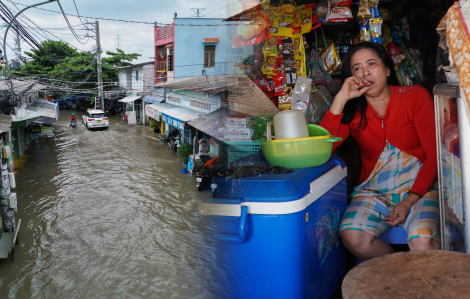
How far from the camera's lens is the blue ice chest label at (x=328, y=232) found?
1531 millimetres

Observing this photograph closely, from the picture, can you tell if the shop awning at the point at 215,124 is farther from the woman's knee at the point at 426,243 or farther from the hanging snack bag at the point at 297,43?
the woman's knee at the point at 426,243

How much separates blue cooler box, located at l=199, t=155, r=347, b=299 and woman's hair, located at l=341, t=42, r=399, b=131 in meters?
0.61

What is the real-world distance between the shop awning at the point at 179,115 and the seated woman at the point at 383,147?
848 cm

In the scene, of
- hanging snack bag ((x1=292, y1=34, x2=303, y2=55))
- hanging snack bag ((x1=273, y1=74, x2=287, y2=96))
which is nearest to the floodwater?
hanging snack bag ((x1=273, y1=74, x2=287, y2=96))

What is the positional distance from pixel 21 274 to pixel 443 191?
232 inches

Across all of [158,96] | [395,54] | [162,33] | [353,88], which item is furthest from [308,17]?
[158,96]

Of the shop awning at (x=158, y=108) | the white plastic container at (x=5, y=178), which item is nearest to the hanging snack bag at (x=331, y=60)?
the white plastic container at (x=5, y=178)

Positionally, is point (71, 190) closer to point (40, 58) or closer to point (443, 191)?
point (443, 191)

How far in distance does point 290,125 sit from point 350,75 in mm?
569

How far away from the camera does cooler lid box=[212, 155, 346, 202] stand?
1259mm

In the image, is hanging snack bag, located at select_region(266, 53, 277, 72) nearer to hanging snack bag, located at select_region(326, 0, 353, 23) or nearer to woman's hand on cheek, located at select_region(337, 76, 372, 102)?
hanging snack bag, located at select_region(326, 0, 353, 23)

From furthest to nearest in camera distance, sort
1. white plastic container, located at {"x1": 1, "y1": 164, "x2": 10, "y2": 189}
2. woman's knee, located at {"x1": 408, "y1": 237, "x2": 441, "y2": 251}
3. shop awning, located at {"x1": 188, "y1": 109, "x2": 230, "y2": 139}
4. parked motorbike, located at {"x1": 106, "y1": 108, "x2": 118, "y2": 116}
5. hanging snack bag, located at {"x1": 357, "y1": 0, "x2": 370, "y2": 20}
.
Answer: parked motorbike, located at {"x1": 106, "y1": 108, "x2": 118, "y2": 116}, white plastic container, located at {"x1": 1, "y1": 164, "x2": 10, "y2": 189}, shop awning, located at {"x1": 188, "y1": 109, "x2": 230, "y2": 139}, hanging snack bag, located at {"x1": 357, "y1": 0, "x2": 370, "y2": 20}, woman's knee, located at {"x1": 408, "y1": 237, "x2": 441, "y2": 251}

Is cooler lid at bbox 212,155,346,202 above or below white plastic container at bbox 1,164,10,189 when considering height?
above

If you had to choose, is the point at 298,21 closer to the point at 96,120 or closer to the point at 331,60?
the point at 331,60
